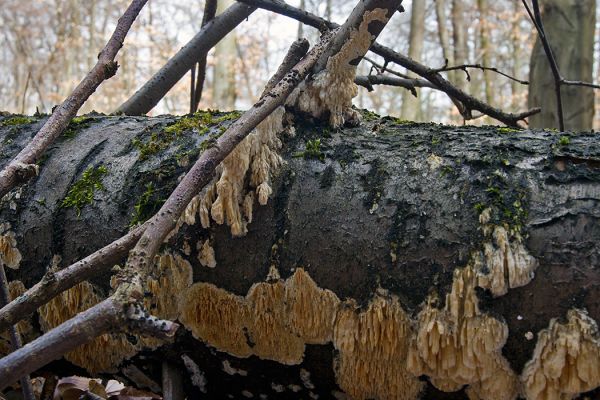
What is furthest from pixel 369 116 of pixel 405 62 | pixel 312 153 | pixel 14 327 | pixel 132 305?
pixel 14 327

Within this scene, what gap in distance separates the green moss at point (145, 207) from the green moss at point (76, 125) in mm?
418

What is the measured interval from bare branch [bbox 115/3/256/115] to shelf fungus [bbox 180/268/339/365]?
139 cm

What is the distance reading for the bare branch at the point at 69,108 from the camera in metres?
1.25

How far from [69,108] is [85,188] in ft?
0.80

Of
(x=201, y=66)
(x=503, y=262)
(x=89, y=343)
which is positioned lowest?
(x=89, y=343)

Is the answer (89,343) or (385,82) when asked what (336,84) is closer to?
(89,343)

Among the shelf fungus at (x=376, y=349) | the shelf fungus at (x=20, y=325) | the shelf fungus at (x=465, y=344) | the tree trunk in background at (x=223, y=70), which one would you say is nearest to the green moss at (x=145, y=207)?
the shelf fungus at (x=20, y=325)

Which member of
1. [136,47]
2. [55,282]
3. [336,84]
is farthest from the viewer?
[136,47]

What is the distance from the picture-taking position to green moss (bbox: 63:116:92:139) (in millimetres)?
1553

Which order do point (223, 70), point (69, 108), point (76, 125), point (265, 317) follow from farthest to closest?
point (223, 70), point (76, 125), point (69, 108), point (265, 317)

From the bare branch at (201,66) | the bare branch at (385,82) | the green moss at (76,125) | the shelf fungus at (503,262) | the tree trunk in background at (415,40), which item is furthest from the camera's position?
the tree trunk in background at (415,40)

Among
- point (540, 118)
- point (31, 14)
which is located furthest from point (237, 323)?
point (31, 14)

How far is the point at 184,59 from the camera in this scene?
7.88ft

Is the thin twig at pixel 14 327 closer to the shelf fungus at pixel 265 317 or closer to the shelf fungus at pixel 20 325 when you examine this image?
the shelf fungus at pixel 20 325
